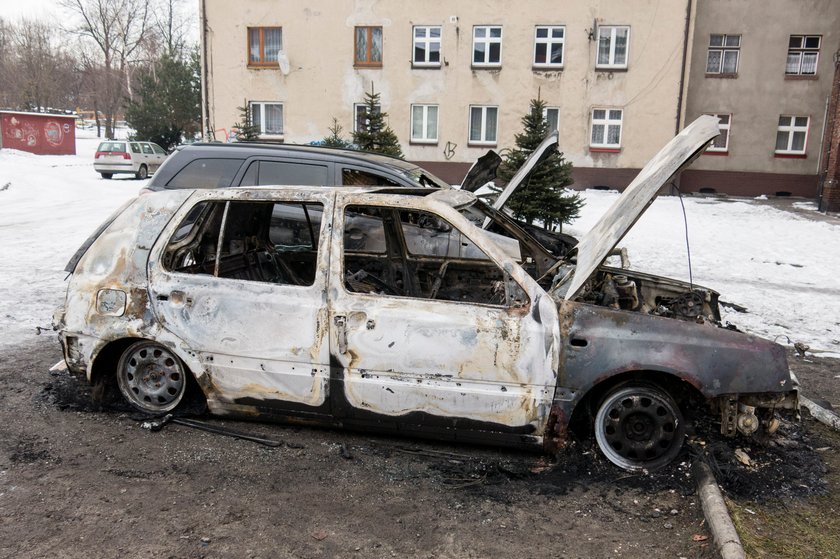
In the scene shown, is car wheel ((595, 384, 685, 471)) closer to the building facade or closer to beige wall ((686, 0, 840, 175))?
the building facade

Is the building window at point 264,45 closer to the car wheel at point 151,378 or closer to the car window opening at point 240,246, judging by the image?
the car window opening at point 240,246

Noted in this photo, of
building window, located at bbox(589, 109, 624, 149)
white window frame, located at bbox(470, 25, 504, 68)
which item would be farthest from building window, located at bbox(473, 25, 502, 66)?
building window, located at bbox(589, 109, 624, 149)

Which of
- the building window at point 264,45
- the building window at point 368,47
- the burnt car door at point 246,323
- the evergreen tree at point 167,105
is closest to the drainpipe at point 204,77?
the building window at point 264,45

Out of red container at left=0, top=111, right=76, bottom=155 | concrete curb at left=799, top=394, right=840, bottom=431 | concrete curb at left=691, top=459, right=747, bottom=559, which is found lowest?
concrete curb at left=691, top=459, right=747, bottom=559

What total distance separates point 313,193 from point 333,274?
1.93 ft

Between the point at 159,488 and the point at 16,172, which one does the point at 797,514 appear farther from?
the point at 16,172

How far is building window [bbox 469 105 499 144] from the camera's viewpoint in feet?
79.4

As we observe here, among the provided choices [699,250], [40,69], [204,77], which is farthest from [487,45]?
[40,69]

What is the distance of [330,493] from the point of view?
3.71 metres

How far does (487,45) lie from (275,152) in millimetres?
18208

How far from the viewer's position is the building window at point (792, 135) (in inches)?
957

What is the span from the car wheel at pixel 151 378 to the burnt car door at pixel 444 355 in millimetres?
1193

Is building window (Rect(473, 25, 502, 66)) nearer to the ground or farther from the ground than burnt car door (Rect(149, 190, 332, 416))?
farther from the ground

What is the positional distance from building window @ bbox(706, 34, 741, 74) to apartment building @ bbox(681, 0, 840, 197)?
0.04m
